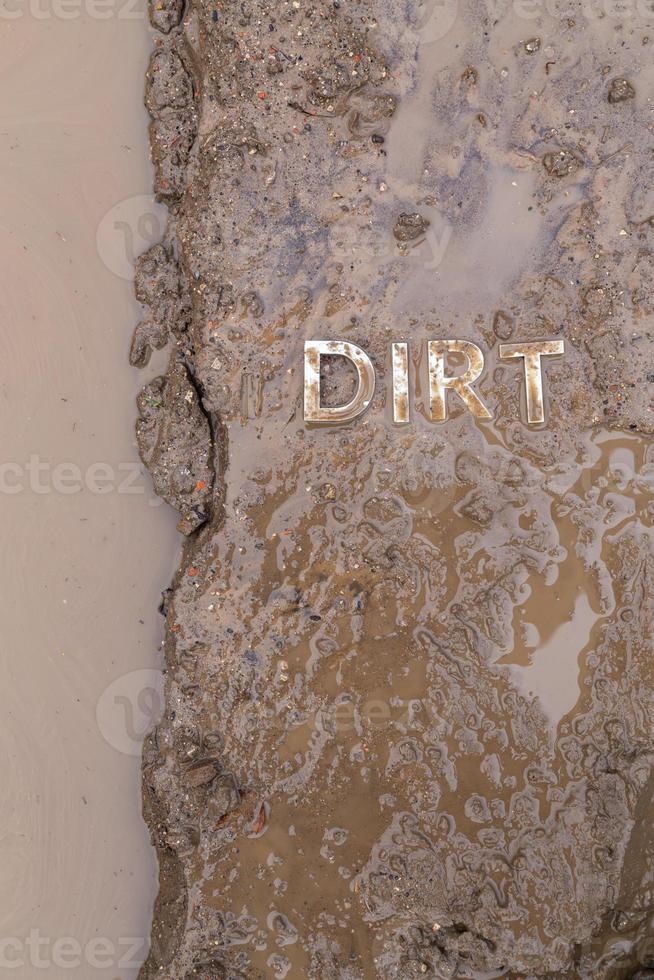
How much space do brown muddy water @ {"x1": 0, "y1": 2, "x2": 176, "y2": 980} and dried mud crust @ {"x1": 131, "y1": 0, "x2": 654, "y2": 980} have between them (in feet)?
0.99

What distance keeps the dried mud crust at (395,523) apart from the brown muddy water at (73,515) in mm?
301

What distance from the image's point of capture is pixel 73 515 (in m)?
3.62

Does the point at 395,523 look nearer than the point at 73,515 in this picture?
Yes

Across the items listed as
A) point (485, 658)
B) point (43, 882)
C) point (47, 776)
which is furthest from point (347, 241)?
point (43, 882)

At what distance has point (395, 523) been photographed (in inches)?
131

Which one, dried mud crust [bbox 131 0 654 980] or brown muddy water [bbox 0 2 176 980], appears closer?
dried mud crust [bbox 131 0 654 980]

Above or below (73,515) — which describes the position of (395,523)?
below

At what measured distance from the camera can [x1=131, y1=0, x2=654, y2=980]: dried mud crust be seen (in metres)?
3.22

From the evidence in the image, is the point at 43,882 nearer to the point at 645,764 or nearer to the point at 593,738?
the point at 593,738

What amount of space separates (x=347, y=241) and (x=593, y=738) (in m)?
2.98

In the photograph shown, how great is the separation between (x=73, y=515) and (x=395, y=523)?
188 cm

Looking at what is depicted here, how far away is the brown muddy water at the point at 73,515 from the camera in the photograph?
11.6 feet

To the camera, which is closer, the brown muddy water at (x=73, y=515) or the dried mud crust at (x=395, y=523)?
the dried mud crust at (x=395, y=523)

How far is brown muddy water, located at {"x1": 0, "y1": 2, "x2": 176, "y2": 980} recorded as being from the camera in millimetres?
3545
